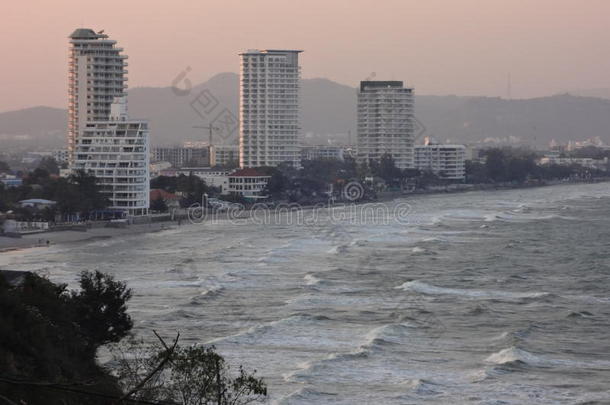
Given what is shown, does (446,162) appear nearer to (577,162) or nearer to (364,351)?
(577,162)

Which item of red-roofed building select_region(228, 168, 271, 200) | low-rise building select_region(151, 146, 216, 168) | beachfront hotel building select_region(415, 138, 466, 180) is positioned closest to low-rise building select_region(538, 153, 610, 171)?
beachfront hotel building select_region(415, 138, 466, 180)

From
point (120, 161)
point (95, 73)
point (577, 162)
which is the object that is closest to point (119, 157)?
point (120, 161)

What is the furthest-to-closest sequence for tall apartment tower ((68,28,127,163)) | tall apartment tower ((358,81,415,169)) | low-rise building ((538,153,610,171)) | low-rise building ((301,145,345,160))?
low-rise building ((538,153,610,171)) → low-rise building ((301,145,345,160)) → tall apartment tower ((358,81,415,169)) → tall apartment tower ((68,28,127,163))

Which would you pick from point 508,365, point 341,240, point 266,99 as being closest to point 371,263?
point 341,240

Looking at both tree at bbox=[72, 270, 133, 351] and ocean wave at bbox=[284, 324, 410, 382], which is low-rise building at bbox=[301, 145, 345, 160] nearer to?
ocean wave at bbox=[284, 324, 410, 382]

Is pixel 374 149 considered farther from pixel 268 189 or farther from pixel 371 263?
pixel 371 263

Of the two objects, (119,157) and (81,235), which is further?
(119,157)
